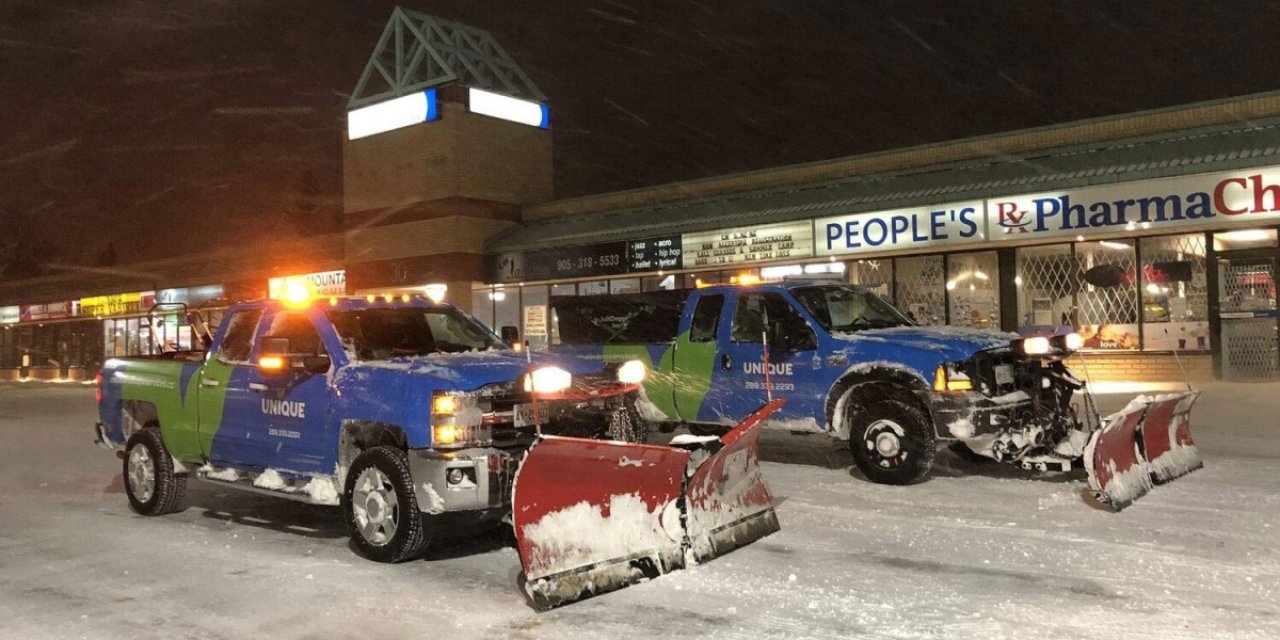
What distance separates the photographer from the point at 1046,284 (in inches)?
738

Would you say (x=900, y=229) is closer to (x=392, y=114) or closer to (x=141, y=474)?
(x=141, y=474)

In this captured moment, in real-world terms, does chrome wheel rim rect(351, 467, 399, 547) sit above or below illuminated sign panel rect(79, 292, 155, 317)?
below

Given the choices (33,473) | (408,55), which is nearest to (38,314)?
(408,55)

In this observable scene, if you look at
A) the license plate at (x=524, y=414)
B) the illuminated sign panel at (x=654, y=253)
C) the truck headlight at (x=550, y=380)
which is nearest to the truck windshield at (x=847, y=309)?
the truck headlight at (x=550, y=380)

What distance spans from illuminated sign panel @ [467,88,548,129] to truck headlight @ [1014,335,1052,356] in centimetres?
2250

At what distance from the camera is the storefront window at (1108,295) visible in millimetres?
17984

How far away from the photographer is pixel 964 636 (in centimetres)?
473

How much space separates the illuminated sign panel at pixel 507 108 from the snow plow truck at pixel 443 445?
21369 mm

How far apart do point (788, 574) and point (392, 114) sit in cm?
2628

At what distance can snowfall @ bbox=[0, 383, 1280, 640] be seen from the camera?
5051 millimetres

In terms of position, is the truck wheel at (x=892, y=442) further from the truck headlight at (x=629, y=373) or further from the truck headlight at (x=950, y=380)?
the truck headlight at (x=629, y=373)

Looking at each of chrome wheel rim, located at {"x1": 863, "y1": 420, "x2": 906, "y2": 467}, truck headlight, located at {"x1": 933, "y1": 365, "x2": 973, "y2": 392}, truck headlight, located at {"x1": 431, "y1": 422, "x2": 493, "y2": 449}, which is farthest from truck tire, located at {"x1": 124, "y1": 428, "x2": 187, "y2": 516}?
truck headlight, located at {"x1": 933, "y1": 365, "x2": 973, "y2": 392}

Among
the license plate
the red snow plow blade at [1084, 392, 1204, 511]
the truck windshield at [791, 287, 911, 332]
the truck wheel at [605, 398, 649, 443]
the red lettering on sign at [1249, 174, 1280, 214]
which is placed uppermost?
the red lettering on sign at [1249, 174, 1280, 214]

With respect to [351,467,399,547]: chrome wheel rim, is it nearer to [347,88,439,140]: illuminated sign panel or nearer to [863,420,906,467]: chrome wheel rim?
[863,420,906,467]: chrome wheel rim
